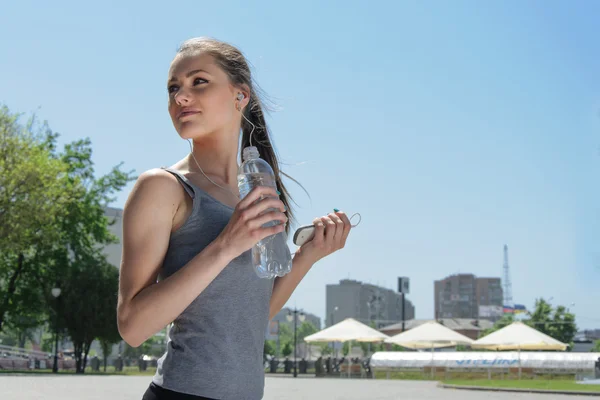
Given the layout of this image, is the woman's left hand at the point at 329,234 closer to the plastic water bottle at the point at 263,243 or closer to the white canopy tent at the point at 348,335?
A: the plastic water bottle at the point at 263,243

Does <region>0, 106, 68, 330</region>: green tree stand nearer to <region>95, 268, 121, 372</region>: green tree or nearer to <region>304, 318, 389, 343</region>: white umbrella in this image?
<region>95, 268, 121, 372</region>: green tree

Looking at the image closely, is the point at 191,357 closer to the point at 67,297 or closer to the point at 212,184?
the point at 212,184

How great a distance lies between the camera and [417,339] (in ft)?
126

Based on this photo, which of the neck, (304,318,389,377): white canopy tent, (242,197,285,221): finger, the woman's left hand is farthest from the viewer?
(304,318,389,377): white canopy tent

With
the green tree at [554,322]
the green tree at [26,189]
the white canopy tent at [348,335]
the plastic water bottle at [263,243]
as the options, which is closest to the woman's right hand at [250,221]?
the plastic water bottle at [263,243]

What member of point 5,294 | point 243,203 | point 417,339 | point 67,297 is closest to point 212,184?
point 243,203

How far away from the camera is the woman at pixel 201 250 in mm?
1909

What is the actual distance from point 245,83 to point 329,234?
21.7 inches

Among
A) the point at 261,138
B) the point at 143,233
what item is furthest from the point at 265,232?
the point at 261,138

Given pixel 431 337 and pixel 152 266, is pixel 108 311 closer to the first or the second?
pixel 431 337

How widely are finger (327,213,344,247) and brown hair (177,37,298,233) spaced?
9.7 inches

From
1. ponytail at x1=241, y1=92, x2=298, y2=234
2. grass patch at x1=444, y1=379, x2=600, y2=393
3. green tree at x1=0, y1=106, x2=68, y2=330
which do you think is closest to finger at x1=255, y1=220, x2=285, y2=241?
ponytail at x1=241, y1=92, x2=298, y2=234

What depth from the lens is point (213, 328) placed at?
205 centimetres

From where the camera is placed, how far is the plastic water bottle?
2.11 metres
